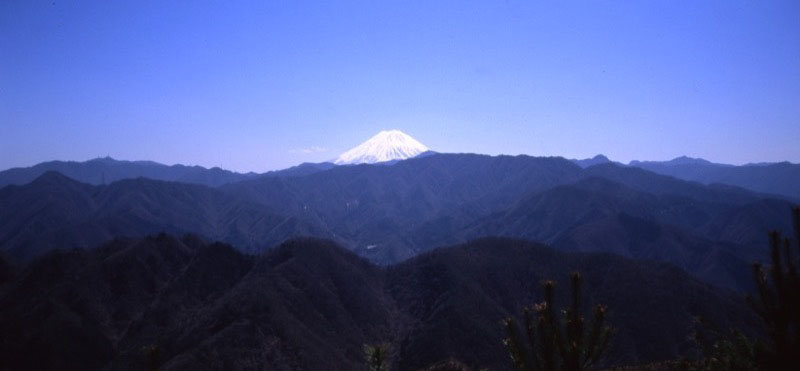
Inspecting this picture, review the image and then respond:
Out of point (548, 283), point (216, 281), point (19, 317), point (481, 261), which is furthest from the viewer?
point (481, 261)

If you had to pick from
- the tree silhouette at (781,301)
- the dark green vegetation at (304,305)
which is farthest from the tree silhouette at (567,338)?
the dark green vegetation at (304,305)

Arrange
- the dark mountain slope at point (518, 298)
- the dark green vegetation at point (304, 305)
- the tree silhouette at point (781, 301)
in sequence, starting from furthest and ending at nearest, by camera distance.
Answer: the dark mountain slope at point (518, 298)
the dark green vegetation at point (304, 305)
the tree silhouette at point (781, 301)

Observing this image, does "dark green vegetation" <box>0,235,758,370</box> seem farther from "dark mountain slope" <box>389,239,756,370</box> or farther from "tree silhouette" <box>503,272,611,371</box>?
"tree silhouette" <box>503,272,611,371</box>

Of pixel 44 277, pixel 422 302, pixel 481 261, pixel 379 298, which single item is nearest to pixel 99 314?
pixel 44 277

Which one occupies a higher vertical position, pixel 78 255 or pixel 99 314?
pixel 78 255

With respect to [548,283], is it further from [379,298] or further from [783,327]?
[379,298]

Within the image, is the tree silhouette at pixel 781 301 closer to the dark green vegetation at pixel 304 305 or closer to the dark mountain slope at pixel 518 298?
the dark green vegetation at pixel 304 305

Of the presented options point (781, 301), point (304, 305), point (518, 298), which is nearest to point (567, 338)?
point (781, 301)
